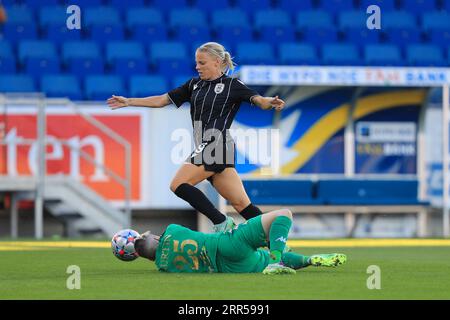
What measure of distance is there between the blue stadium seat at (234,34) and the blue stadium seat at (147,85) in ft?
6.28

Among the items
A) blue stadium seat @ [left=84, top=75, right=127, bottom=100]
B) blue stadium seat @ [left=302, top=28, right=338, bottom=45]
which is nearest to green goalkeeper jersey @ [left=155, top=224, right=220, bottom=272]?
blue stadium seat @ [left=84, top=75, right=127, bottom=100]

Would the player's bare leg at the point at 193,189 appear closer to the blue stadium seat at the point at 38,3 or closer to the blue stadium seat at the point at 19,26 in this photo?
the blue stadium seat at the point at 19,26

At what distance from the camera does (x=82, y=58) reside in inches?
798

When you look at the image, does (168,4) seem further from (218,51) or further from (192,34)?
(218,51)

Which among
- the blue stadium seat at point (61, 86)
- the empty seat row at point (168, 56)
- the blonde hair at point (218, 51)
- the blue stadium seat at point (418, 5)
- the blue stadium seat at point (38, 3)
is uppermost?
the blue stadium seat at point (418, 5)

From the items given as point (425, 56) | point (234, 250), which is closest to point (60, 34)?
point (425, 56)

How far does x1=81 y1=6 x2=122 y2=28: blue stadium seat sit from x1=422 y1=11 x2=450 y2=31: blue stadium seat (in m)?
6.08

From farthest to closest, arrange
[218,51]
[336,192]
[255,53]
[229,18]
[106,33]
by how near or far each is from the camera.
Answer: [229,18]
[106,33]
[255,53]
[336,192]
[218,51]

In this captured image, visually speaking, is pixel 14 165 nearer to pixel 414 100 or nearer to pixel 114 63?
pixel 114 63

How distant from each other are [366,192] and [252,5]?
4.94m

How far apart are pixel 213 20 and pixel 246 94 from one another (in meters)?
11.9

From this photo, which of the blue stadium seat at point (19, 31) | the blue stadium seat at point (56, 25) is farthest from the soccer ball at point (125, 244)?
the blue stadium seat at point (19, 31)

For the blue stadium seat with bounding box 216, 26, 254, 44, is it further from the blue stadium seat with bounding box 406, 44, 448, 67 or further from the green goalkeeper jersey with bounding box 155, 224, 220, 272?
the green goalkeeper jersey with bounding box 155, 224, 220, 272

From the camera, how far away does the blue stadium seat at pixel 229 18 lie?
70.6 ft
